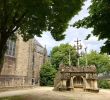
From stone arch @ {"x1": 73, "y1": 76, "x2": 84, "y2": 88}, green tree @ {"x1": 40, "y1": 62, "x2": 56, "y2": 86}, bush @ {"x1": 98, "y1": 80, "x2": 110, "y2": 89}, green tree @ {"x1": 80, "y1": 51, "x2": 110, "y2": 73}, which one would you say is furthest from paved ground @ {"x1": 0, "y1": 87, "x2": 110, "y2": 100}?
green tree @ {"x1": 80, "y1": 51, "x2": 110, "y2": 73}

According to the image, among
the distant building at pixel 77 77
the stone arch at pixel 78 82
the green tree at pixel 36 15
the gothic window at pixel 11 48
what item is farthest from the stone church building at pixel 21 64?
the green tree at pixel 36 15

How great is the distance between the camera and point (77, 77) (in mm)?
41969

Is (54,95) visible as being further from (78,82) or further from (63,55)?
(63,55)

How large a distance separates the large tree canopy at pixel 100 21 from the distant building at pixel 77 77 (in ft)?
94.6

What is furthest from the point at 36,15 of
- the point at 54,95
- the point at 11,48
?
the point at 11,48

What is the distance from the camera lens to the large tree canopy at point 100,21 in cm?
901

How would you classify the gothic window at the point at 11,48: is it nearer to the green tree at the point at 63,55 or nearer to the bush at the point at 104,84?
the green tree at the point at 63,55

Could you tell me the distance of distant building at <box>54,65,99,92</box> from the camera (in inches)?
1540

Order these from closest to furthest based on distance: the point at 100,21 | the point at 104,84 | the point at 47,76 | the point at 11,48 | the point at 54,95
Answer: the point at 100,21 < the point at 54,95 < the point at 11,48 < the point at 47,76 < the point at 104,84

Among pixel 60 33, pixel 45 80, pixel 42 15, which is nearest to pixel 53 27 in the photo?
pixel 60 33

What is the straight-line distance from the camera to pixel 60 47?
222 feet

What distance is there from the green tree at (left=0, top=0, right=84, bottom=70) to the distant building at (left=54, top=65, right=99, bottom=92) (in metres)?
18.3

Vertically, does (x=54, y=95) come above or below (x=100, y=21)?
below

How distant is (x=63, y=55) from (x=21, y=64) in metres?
21.5
